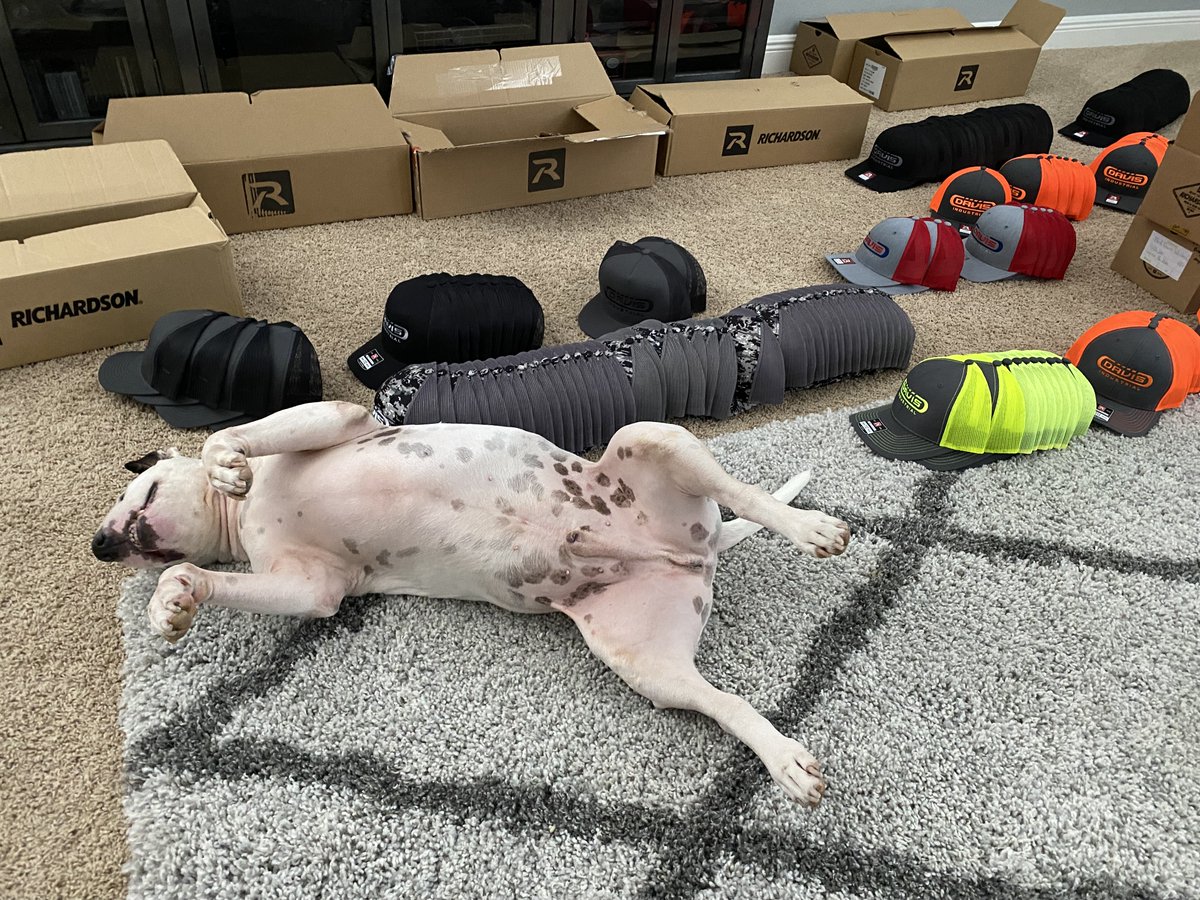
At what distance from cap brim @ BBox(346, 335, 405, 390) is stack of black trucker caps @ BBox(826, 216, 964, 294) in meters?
1.13

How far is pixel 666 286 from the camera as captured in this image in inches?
70.4

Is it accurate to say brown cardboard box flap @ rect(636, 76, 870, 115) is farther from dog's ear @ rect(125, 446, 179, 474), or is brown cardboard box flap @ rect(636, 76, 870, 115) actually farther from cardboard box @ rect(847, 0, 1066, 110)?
dog's ear @ rect(125, 446, 179, 474)

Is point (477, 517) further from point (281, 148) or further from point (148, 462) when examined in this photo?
point (281, 148)

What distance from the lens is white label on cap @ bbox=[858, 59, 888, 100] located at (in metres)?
3.03

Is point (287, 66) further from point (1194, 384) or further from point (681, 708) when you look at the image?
point (1194, 384)

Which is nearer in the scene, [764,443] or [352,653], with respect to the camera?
A: [352,653]

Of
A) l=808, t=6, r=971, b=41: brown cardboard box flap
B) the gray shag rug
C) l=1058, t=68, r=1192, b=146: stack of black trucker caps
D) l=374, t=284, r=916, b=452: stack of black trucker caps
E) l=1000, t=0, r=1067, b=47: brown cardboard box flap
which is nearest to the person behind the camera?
the gray shag rug

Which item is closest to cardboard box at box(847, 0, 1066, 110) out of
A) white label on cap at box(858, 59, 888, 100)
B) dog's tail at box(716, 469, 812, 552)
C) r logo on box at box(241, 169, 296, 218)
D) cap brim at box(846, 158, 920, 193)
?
white label on cap at box(858, 59, 888, 100)

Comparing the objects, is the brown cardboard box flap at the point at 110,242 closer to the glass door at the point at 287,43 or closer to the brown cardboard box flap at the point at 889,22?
the glass door at the point at 287,43

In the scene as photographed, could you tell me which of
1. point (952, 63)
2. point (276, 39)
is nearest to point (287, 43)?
point (276, 39)

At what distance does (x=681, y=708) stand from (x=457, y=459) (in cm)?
44

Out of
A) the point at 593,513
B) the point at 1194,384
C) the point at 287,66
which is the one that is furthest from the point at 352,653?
the point at 287,66

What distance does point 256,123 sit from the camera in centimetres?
203

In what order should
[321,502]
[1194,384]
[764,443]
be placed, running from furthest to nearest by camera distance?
1. [1194,384]
2. [764,443]
3. [321,502]
